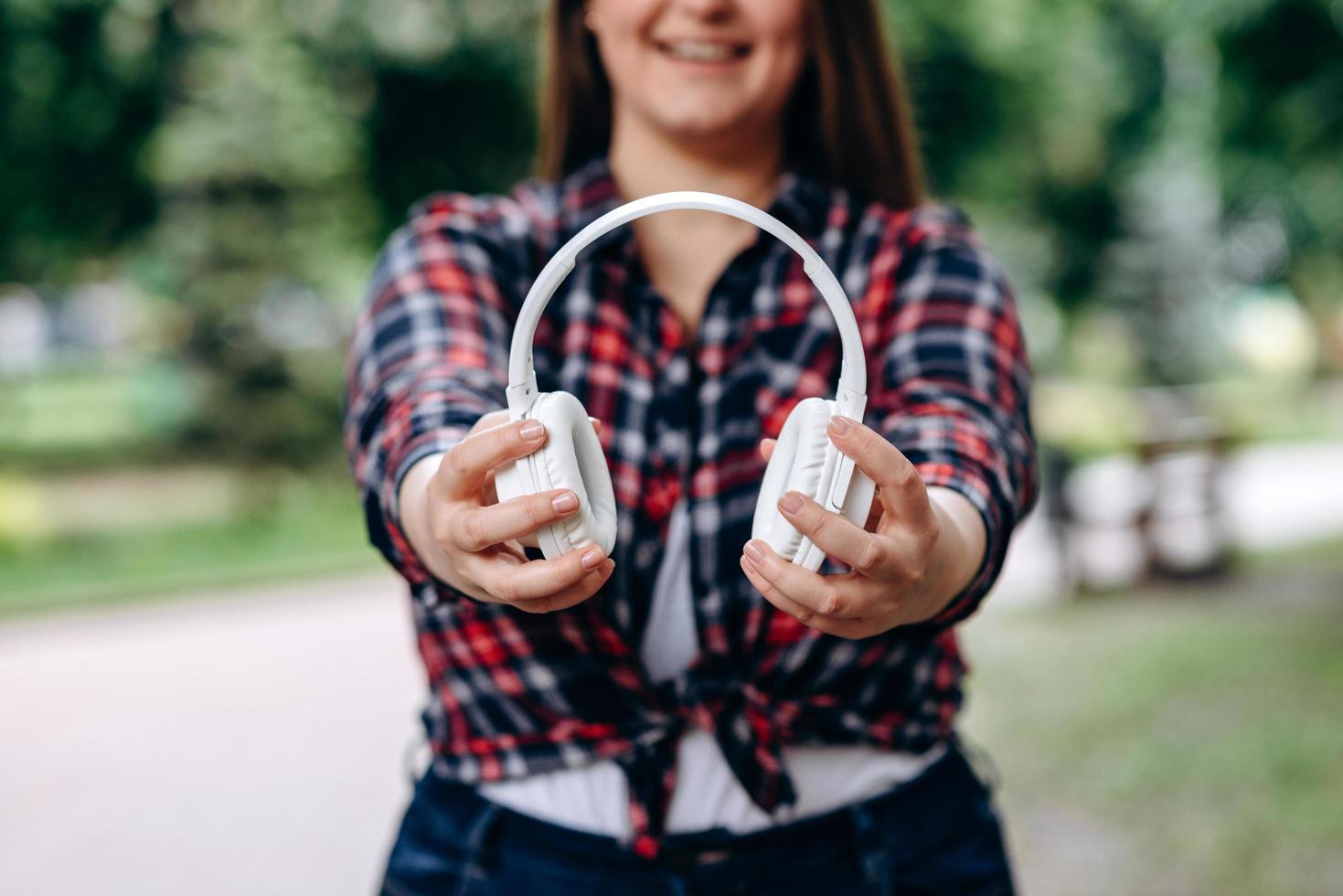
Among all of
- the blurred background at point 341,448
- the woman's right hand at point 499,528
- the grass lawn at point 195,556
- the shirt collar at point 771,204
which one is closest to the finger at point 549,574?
the woman's right hand at point 499,528

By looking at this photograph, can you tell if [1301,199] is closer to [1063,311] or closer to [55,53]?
[55,53]

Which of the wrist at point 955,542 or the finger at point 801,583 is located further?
the wrist at point 955,542

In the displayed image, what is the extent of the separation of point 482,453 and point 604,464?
0.11 meters

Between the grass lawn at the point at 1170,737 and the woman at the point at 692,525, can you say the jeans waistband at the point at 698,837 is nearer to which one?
the woman at the point at 692,525

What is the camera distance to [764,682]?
51.1 inches

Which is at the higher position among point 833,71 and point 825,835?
point 833,71

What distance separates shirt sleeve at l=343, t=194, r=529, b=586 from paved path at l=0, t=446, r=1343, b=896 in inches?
123

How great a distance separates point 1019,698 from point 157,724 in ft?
12.3

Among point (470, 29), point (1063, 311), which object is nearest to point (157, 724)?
point (470, 29)

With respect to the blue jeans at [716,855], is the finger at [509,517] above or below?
above

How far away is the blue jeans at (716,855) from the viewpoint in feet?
4.26

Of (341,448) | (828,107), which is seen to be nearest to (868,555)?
(828,107)

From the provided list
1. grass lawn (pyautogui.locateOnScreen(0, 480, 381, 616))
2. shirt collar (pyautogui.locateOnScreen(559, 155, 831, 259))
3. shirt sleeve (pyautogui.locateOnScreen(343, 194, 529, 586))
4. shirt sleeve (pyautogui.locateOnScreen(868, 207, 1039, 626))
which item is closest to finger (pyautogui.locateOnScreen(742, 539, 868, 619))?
shirt sleeve (pyautogui.locateOnScreen(868, 207, 1039, 626))

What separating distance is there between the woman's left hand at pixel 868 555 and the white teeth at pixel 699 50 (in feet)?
1.84
